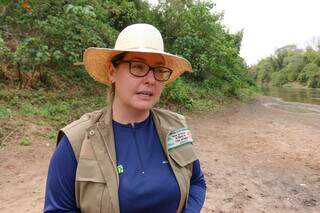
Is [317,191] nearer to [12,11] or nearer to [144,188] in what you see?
[144,188]

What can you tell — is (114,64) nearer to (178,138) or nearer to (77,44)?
(178,138)

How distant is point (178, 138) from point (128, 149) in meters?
0.29

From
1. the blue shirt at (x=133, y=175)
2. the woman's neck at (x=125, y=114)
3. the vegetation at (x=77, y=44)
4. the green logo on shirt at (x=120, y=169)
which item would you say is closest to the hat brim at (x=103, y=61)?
the woman's neck at (x=125, y=114)

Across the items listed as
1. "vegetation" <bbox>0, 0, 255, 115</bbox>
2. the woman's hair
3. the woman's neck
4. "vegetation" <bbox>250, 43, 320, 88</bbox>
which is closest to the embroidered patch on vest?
the woman's neck

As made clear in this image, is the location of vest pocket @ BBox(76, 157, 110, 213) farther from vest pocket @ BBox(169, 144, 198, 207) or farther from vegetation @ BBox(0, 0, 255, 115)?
vegetation @ BBox(0, 0, 255, 115)

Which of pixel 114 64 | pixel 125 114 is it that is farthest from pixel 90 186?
pixel 114 64

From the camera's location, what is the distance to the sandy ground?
442cm

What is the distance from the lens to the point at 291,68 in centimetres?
7200

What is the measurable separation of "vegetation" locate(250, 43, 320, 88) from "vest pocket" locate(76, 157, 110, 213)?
59.7 m

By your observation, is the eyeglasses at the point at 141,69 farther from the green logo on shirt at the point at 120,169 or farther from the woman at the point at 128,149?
the green logo on shirt at the point at 120,169

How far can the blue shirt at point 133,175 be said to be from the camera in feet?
4.88

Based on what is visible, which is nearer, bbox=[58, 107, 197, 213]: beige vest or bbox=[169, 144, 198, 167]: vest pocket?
bbox=[58, 107, 197, 213]: beige vest

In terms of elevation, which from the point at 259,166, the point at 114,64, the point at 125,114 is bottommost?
the point at 259,166

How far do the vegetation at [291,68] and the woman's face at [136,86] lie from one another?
59.4m
